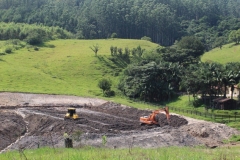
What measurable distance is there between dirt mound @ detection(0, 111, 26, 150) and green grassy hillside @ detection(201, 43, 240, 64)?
79771mm

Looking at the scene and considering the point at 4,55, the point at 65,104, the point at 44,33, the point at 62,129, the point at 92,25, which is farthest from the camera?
the point at 92,25

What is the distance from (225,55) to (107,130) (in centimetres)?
8834

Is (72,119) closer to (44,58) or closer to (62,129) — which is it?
(62,129)

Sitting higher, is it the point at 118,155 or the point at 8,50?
the point at 8,50

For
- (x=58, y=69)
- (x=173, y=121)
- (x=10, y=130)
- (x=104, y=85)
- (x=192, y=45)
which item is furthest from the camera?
(x=192, y=45)

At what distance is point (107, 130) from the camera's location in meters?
42.7

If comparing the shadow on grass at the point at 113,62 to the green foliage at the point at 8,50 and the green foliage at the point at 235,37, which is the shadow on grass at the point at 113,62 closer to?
the green foliage at the point at 8,50

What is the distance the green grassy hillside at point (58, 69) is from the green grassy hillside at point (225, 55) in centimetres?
2654

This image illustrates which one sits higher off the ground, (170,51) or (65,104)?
(170,51)

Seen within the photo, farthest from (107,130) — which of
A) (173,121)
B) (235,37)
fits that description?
(235,37)

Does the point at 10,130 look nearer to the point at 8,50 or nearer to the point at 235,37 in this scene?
the point at 8,50

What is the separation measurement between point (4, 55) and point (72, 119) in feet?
223

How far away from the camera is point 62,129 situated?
1673 inches

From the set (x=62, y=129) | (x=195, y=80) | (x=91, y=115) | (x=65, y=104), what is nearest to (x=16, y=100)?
(x=65, y=104)
